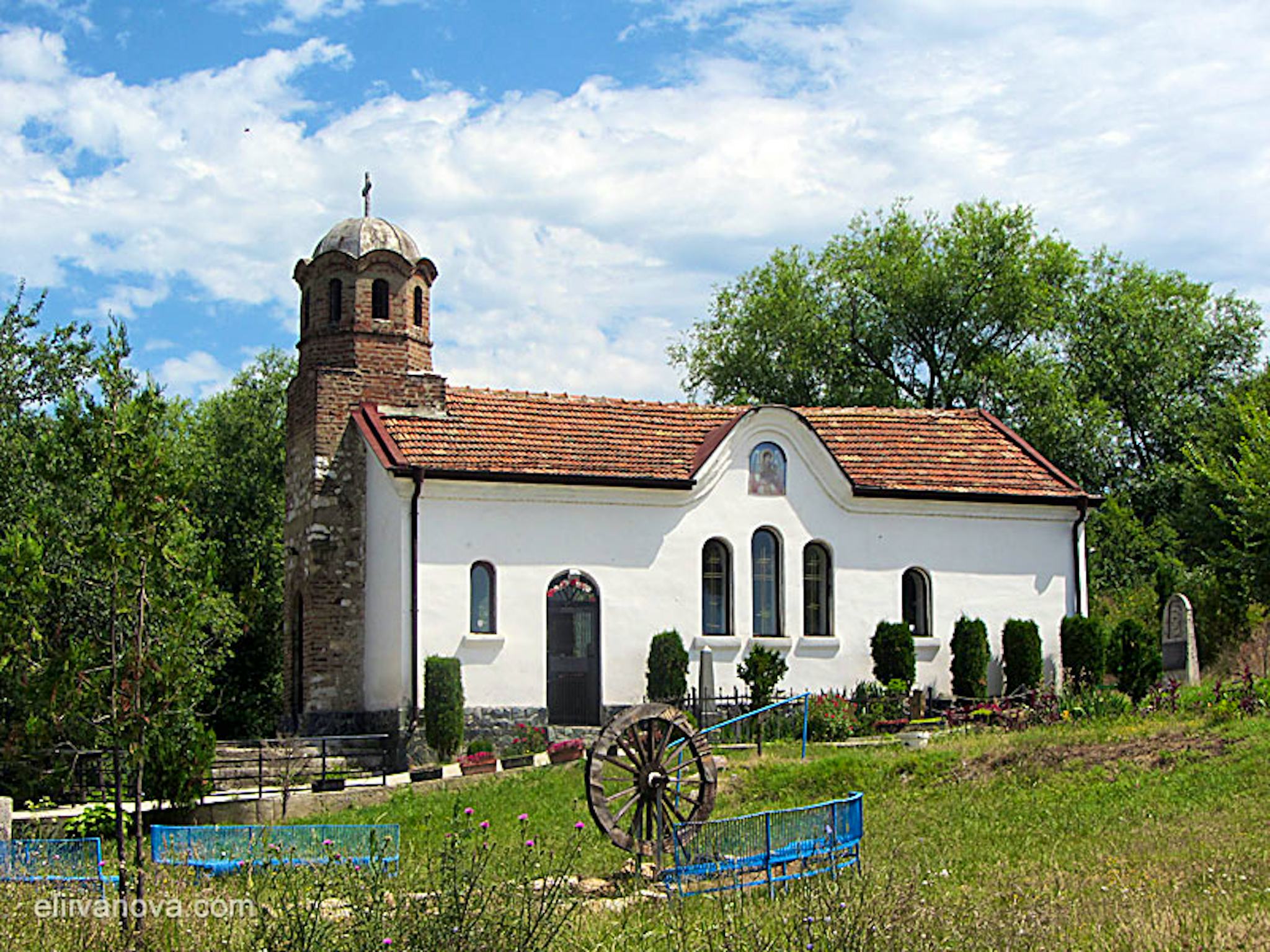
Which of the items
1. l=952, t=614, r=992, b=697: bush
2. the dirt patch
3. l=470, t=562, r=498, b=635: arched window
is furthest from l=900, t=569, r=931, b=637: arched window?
the dirt patch

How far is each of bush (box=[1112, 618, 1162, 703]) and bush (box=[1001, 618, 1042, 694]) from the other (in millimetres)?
2543

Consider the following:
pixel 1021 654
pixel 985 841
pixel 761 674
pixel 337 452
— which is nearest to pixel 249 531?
pixel 337 452

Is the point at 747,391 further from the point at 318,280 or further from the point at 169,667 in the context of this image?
the point at 169,667

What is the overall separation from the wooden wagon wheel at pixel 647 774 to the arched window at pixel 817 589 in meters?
12.1

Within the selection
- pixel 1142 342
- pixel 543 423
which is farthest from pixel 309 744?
pixel 1142 342

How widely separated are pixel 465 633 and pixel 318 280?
7363 mm

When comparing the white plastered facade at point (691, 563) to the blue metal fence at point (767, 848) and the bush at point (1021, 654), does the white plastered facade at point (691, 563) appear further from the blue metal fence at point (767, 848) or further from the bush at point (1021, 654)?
the blue metal fence at point (767, 848)

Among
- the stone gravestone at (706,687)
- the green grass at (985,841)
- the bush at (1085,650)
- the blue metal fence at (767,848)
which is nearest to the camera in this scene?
the green grass at (985,841)

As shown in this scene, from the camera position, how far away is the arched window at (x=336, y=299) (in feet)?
88.2

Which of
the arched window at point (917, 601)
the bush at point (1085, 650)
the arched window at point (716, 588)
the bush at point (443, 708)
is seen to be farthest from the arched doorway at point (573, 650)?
the bush at point (1085, 650)

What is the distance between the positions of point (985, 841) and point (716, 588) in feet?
39.8

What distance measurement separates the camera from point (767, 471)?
→ 2705 centimetres

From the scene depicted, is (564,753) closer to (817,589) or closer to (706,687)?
(706,687)

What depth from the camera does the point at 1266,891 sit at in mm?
11250
